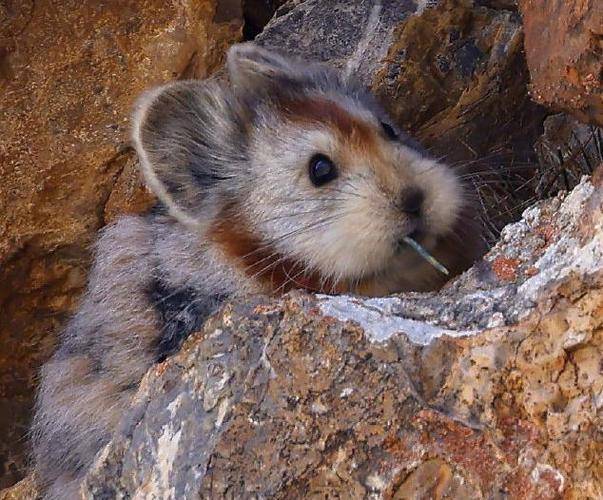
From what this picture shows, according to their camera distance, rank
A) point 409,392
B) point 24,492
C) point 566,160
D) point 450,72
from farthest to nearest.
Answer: point 450,72
point 24,492
point 566,160
point 409,392

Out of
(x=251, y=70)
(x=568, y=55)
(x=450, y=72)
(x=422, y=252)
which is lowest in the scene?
(x=450, y=72)

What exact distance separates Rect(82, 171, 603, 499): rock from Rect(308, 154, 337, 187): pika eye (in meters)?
1.17

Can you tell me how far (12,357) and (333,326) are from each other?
11.5ft

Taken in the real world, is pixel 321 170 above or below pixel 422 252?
above

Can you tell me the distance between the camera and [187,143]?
4.52 metres

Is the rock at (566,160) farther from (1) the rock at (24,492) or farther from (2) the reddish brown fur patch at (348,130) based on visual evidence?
(1) the rock at (24,492)

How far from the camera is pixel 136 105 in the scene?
445 cm

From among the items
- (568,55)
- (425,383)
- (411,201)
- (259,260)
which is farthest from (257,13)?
(425,383)

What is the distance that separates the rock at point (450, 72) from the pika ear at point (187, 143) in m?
1.12

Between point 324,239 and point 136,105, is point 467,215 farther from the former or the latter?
point 136,105

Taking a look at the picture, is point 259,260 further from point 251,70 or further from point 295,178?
point 251,70

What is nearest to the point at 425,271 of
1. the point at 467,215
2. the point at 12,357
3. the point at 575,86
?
the point at 467,215

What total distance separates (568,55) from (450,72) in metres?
2.29

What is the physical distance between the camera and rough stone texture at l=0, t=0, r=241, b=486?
554 cm
